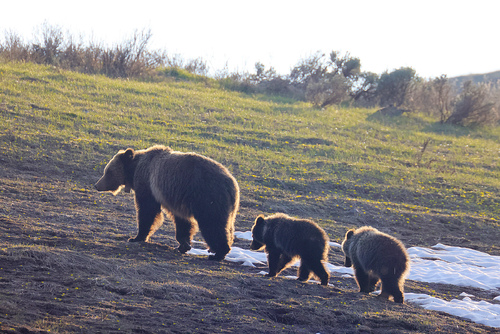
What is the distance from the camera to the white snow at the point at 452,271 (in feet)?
24.8

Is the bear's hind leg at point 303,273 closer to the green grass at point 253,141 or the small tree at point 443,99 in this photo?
the green grass at point 253,141

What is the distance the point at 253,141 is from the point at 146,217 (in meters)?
12.5

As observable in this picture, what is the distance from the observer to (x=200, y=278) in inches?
271

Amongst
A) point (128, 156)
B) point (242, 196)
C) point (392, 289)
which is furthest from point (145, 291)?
point (242, 196)

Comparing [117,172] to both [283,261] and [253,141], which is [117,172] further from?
[253,141]

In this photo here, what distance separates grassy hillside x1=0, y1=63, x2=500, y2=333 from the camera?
5.54 meters

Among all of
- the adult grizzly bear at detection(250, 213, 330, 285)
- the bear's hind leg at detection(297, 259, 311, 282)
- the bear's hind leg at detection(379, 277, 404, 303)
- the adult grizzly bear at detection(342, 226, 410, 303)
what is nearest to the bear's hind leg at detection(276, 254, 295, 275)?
the adult grizzly bear at detection(250, 213, 330, 285)

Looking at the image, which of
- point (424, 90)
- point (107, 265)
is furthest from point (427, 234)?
point (424, 90)

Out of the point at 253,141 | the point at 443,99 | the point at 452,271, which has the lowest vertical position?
the point at 452,271

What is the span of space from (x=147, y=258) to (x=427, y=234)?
30.5 feet

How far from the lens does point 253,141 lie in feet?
69.3

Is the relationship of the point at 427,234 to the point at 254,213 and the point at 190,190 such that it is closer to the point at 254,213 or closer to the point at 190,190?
the point at 254,213

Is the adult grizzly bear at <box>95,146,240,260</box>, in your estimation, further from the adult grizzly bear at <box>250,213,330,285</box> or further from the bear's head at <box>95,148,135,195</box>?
the adult grizzly bear at <box>250,213,330,285</box>

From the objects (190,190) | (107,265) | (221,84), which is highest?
(221,84)
